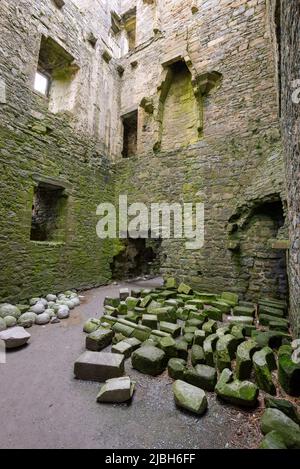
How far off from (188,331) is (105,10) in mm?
10891

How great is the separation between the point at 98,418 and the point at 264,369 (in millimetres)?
1432

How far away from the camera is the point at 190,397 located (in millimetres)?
1768

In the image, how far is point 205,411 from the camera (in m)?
1.74

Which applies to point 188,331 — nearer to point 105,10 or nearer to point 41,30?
point 41,30

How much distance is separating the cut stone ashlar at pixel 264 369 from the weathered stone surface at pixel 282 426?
14.5 inches

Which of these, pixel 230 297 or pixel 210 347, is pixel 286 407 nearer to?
pixel 210 347

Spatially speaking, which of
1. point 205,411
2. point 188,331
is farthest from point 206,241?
point 205,411

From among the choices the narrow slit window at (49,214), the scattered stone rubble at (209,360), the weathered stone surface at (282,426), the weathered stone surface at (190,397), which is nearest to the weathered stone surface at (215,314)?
the scattered stone rubble at (209,360)

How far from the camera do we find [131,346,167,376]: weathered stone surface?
2230 mm

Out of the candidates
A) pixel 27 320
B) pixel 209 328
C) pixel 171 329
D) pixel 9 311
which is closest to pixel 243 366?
pixel 209 328

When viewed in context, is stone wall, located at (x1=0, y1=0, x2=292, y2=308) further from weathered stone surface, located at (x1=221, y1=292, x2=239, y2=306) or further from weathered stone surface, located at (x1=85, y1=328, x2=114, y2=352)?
weathered stone surface, located at (x1=85, y1=328, x2=114, y2=352)

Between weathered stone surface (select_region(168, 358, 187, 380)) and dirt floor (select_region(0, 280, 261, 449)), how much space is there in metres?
0.07

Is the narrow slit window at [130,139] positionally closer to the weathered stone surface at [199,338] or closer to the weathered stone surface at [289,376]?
the weathered stone surface at [199,338]
